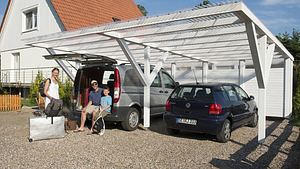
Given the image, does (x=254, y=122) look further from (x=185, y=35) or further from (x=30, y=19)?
(x=30, y=19)

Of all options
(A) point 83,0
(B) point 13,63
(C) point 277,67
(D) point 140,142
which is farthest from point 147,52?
(B) point 13,63

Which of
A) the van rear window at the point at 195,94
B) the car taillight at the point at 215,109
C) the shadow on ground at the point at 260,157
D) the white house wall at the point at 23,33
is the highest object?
the white house wall at the point at 23,33

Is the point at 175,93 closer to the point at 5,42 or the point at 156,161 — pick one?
the point at 156,161

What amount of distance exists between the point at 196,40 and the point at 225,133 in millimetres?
2968

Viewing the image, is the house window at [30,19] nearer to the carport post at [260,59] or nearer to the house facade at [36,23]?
the house facade at [36,23]

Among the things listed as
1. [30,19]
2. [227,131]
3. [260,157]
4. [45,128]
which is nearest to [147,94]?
[227,131]

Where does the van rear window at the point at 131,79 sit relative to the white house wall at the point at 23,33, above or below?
below

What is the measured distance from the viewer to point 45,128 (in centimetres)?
725

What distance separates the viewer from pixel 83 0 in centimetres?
1977

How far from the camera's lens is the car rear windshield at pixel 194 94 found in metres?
7.37

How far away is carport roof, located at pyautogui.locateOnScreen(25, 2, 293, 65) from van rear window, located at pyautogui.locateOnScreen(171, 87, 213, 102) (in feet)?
4.58

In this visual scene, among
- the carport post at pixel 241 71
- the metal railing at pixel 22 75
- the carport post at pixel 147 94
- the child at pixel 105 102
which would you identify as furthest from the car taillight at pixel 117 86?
the metal railing at pixel 22 75

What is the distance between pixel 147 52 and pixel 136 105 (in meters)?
1.64

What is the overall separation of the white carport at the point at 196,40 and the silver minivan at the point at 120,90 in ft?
1.22
